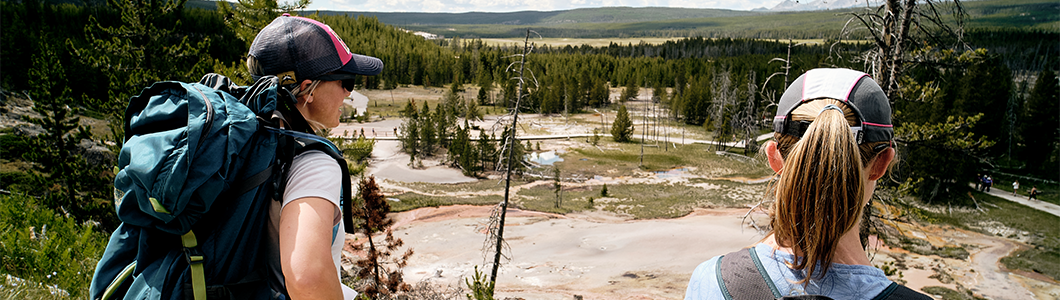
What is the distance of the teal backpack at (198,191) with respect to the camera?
1.49 metres

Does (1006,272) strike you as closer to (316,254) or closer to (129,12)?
(316,254)

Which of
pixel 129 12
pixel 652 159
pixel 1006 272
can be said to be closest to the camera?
pixel 129 12

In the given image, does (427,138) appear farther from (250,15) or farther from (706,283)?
(706,283)

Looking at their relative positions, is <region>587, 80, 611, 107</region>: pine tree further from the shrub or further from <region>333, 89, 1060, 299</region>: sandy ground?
the shrub

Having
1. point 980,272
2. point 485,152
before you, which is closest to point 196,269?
point 980,272

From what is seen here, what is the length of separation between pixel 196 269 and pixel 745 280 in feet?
5.19

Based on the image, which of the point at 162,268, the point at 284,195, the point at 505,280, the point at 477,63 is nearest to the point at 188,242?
the point at 162,268

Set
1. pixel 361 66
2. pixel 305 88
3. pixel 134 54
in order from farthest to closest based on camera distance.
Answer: pixel 134 54, pixel 361 66, pixel 305 88

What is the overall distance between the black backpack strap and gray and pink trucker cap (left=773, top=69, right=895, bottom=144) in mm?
404

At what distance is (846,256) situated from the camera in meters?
1.41

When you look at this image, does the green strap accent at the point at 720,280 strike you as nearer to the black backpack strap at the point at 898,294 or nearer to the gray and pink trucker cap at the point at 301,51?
the black backpack strap at the point at 898,294

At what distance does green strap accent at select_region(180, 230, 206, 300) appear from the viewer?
1.60m

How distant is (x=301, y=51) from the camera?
184 centimetres

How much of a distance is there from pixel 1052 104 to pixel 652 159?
32715 millimetres
